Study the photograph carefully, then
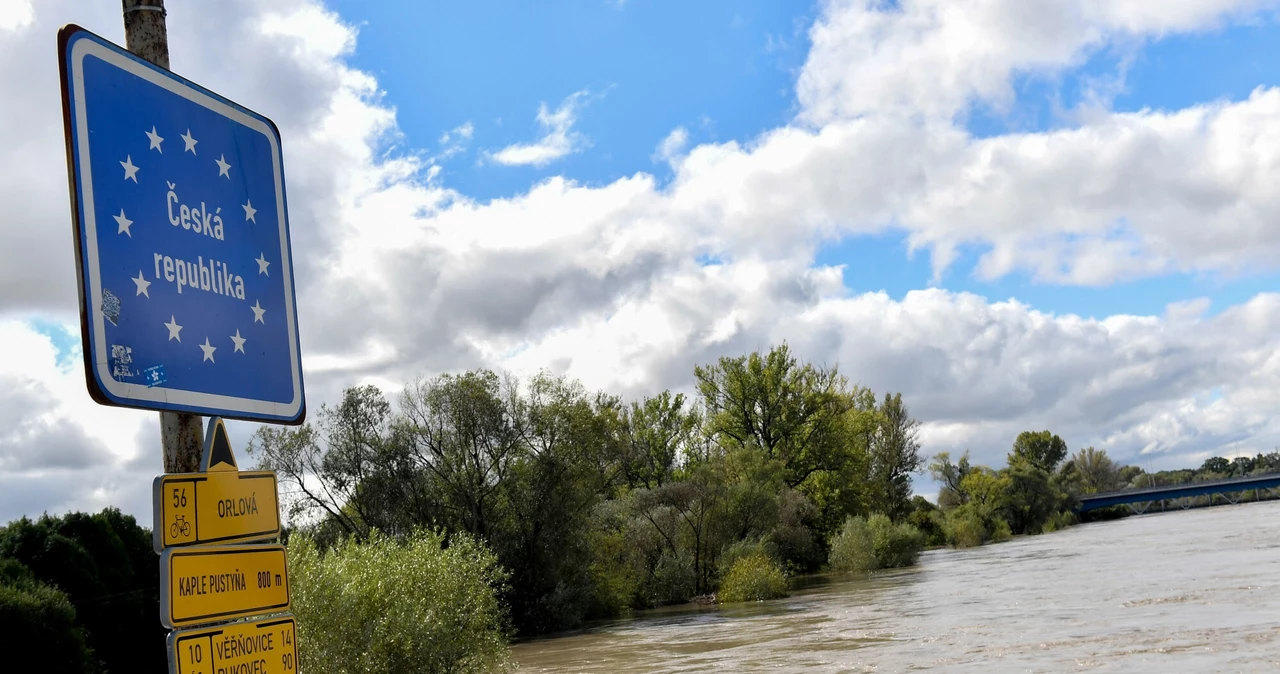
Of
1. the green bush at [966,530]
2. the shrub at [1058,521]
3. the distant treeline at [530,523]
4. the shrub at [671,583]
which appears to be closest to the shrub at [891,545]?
the distant treeline at [530,523]

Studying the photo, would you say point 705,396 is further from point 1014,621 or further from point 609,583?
point 1014,621

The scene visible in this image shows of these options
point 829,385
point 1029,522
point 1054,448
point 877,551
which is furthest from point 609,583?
point 1054,448

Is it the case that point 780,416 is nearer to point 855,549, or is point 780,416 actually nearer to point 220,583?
point 855,549

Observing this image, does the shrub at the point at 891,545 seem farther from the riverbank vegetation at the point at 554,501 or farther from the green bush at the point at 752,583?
the green bush at the point at 752,583

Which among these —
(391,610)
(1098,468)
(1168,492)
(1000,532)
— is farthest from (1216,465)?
(391,610)

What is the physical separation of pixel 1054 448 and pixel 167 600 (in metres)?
158

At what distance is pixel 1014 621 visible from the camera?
81.0ft

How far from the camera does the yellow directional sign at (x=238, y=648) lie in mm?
3354

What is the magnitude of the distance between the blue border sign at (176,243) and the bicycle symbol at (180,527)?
0.37 meters

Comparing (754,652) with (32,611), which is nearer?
(32,611)

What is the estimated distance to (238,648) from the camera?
356 centimetres

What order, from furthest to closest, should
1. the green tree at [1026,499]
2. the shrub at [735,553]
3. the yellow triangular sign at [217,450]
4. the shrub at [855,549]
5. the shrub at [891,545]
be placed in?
the green tree at [1026,499] → the shrub at [891,545] → the shrub at [855,549] → the shrub at [735,553] → the yellow triangular sign at [217,450]

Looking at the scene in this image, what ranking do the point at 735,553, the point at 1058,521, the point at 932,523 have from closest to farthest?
the point at 735,553, the point at 932,523, the point at 1058,521

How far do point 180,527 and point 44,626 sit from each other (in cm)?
1932
